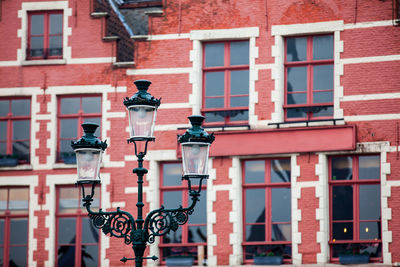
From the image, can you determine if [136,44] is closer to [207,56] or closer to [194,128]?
[207,56]

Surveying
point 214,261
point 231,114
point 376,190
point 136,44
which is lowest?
point 214,261

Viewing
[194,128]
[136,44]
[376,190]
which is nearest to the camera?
[194,128]

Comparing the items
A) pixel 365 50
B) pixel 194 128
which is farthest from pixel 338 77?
pixel 194 128

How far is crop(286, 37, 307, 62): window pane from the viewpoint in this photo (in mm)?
22469

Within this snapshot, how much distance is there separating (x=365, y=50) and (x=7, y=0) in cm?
767

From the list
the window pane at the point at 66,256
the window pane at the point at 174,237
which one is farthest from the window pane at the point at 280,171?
the window pane at the point at 66,256

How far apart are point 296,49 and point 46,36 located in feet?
17.5

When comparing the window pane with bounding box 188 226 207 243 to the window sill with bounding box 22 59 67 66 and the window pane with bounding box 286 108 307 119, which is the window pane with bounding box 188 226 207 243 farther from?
the window sill with bounding box 22 59 67 66

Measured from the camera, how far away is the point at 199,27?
23.0m

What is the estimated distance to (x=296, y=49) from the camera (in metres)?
22.5

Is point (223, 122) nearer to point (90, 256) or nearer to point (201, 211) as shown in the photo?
point (201, 211)

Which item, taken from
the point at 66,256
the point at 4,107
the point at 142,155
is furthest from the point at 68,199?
the point at 142,155

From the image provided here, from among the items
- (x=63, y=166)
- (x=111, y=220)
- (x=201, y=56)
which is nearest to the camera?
(x=111, y=220)

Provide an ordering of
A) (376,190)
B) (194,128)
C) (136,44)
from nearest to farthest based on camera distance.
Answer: (194,128)
(376,190)
(136,44)
